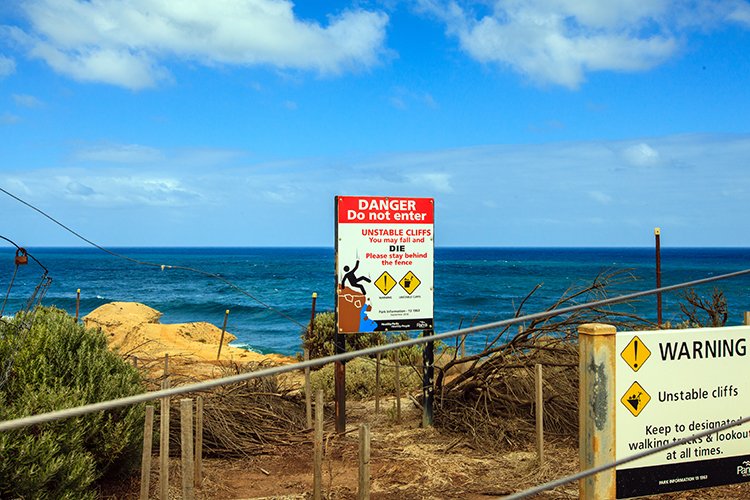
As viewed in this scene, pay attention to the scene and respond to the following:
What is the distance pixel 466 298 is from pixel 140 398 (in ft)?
165

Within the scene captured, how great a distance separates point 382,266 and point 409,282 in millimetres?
482

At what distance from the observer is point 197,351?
24844 mm

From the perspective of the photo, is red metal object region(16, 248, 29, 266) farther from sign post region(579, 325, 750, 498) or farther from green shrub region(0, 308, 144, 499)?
sign post region(579, 325, 750, 498)

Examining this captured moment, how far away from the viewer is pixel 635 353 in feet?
12.7

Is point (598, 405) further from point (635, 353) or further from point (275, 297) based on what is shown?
point (275, 297)

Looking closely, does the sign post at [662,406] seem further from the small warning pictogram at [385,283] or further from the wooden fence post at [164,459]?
the small warning pictogram at [385,283]

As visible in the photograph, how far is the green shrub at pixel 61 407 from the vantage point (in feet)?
20.3

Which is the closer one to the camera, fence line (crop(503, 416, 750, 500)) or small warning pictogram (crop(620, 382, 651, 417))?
fence line (crop(503, 416, 750, 500))

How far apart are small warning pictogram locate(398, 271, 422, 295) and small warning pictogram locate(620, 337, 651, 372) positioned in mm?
7063

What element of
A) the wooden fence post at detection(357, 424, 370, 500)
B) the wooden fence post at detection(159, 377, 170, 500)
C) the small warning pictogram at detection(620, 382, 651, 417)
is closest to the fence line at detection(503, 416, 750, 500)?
the small warning pictogram at detection(620, 382, 651, 417)

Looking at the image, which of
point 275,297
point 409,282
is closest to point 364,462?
point 409,282

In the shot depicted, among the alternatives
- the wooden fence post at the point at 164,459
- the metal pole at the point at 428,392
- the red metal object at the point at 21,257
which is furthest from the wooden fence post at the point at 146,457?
the metal pole at the point at 428,392

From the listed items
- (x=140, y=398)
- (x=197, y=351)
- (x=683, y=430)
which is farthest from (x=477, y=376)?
(x=197, y=351)

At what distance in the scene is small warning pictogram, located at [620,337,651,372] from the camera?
3.85 meters
